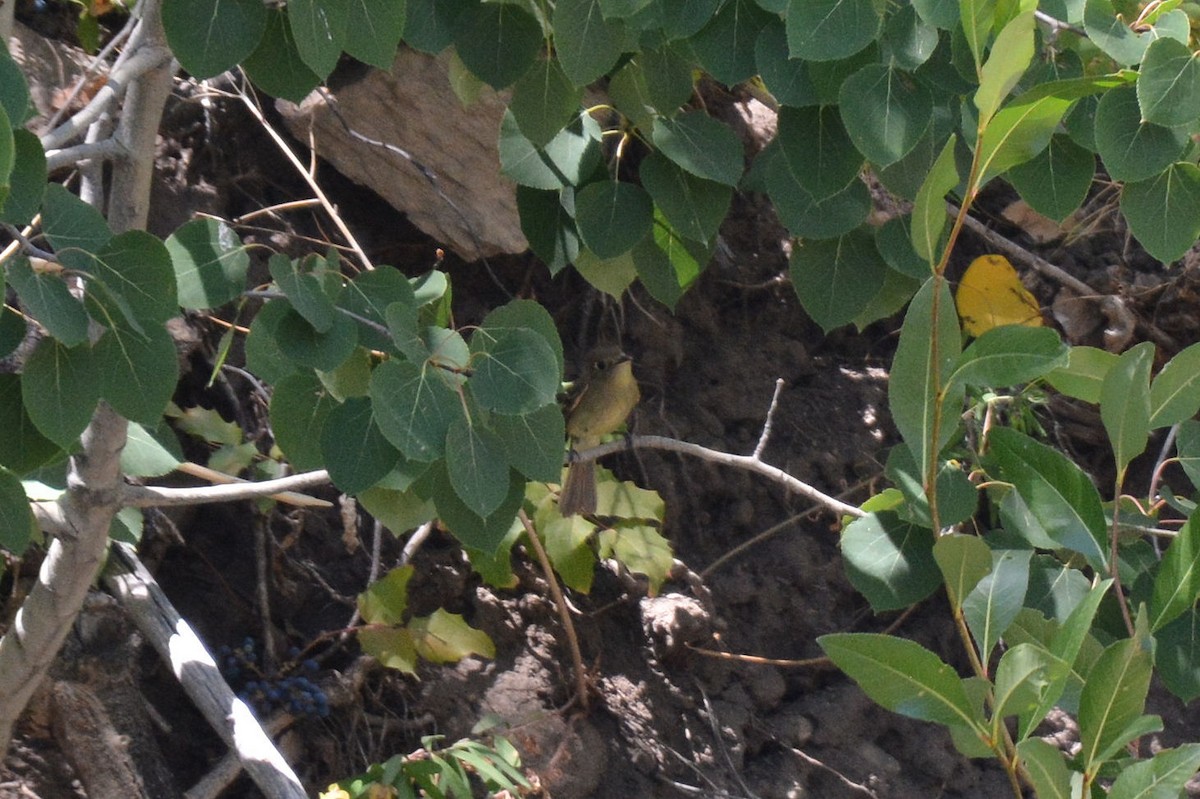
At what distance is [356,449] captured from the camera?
1080mm

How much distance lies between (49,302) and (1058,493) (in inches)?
31.4

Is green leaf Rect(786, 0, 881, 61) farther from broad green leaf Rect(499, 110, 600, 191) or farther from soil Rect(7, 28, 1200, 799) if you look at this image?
soil Rect(7, 28, 1200, 799)

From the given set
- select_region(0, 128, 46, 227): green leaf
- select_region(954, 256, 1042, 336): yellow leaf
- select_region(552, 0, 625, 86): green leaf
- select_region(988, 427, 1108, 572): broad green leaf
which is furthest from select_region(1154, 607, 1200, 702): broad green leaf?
select_region(954, 256, 1042, 336): yellow leaf

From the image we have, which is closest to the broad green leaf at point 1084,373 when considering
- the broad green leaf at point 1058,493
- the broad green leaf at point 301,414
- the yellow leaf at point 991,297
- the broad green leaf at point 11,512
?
the broad green leaf at point 1058,493

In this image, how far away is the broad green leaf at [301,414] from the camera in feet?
4.05

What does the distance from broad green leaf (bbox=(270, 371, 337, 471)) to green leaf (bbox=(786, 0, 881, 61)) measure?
622 mm

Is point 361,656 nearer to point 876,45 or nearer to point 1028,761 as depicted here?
point 876,45

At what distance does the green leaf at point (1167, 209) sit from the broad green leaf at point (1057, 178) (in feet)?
0.15

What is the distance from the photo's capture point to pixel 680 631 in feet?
7.95

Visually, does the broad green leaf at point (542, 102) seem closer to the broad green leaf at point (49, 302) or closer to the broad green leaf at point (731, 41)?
the broad green leaf at point (731, 41)

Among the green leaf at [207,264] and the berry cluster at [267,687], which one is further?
the berry cluster at [267,687]

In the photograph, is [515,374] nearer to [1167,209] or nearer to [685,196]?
[685,196]

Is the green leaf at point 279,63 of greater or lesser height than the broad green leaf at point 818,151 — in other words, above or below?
above

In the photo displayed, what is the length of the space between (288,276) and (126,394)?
0.18m
